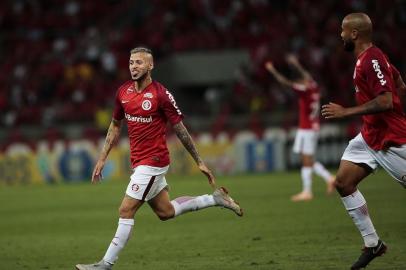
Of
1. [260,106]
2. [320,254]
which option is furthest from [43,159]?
[320,254]

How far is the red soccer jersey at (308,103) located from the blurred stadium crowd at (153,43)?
27.0 feet

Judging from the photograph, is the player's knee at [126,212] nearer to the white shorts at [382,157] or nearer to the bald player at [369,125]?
the bald player at [369,125]

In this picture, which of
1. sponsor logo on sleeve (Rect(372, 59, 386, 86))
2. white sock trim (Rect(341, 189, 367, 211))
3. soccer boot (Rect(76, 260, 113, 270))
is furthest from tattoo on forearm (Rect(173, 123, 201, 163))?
sponsor logo on sleeve (Rect(372, 59, 386, 86))

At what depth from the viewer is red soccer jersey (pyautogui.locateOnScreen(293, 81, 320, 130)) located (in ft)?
53.7

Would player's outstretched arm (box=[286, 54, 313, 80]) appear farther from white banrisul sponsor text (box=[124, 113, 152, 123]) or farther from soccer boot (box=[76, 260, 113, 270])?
soccer boot (box=[76, 260, 113, 270])

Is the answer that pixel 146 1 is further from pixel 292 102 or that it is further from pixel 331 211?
pixel 331 211

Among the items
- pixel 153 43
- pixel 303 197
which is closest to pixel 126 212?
pixel 303 197

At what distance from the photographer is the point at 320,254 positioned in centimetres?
920

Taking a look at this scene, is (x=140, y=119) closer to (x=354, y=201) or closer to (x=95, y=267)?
(x=95, y=267)

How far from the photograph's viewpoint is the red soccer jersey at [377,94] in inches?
306

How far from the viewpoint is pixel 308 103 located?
54.1 feet

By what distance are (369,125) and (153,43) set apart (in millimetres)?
22919

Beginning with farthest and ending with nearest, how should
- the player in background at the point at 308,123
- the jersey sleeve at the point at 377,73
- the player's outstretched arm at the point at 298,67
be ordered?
the player in background at the point at 308,123 → the player's outstretched arm at the point at 298,67 → the jersey sleeve at the point at 377,73

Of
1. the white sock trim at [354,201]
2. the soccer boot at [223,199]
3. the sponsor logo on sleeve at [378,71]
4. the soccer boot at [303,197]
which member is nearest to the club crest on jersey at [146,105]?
the soccer boot at [223,199]
